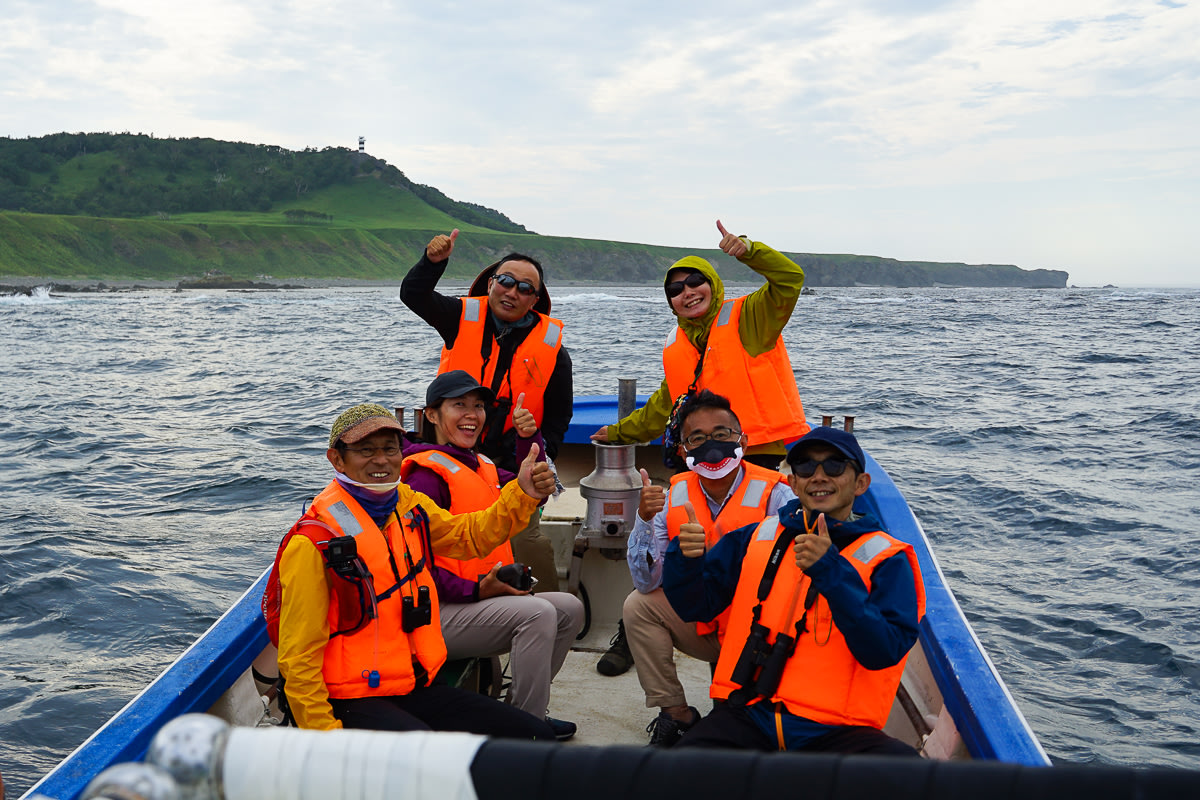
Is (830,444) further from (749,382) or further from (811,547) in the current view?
(749,382)

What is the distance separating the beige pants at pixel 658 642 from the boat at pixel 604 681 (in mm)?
397

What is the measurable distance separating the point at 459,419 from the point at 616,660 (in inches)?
64.8

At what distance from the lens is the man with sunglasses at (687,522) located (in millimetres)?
3475

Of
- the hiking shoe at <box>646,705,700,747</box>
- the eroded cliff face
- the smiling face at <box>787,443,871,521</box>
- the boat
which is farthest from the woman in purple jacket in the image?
the eroded cliff face

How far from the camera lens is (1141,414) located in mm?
16141

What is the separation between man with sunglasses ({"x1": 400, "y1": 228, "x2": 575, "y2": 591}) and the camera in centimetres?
455

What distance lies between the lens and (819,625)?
105 inches

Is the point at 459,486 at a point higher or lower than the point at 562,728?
higher

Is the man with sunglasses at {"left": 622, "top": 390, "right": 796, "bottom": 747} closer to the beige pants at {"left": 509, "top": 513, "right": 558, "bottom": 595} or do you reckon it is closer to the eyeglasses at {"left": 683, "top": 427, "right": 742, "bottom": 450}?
the eyeglasses at {"left": 683, "top": 427, "right": 742, "bottom": 450}

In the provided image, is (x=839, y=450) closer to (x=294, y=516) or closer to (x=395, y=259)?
(x=294, y=516)

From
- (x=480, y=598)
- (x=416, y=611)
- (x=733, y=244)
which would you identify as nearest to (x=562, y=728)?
(x=480, y=598)

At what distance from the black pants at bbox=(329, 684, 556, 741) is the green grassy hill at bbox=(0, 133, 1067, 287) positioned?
262ft

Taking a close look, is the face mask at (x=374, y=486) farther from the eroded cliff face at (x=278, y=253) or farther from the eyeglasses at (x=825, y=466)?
the eroded cliff face at (x=278, y=253)

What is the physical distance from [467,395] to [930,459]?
33.6 ft
